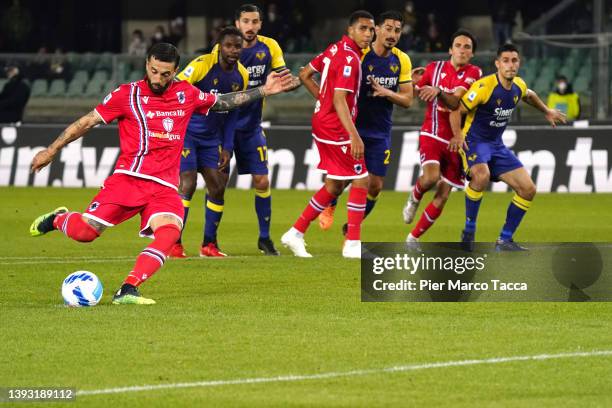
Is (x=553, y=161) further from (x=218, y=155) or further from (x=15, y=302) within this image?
(x=15, y=302)

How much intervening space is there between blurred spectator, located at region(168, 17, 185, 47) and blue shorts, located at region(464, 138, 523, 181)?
774 inches

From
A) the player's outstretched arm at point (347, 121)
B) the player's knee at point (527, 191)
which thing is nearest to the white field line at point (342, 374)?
the player's outstretched arm at point (347, 121)

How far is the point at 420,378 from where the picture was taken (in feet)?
25.6

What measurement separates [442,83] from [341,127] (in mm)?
1571

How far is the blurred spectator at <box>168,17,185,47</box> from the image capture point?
33.6 meters

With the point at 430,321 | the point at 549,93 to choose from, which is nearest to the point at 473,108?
the point at 430,321

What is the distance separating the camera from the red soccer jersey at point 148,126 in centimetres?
1080

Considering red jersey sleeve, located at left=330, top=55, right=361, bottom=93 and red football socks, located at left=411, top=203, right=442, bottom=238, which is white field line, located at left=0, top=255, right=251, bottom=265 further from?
red jersey sleeve, located at left=330, top=55, right=361, bottom=93

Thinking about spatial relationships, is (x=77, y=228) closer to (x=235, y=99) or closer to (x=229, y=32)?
(x=235, y=99)

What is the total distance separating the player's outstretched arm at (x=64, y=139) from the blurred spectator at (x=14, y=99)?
15920 millimetres

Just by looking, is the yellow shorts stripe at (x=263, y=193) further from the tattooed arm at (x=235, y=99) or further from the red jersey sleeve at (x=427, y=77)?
the tattooed arm at (x=235, y=99)

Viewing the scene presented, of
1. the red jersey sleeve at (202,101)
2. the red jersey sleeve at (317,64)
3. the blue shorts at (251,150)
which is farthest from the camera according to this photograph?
the blue shorts at (251,150)

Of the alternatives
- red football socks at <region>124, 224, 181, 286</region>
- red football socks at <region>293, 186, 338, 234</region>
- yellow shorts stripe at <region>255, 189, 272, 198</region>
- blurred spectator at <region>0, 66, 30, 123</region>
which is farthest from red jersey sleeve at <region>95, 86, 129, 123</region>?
blurred spectator at <region>0, 66, 30, 123</region>

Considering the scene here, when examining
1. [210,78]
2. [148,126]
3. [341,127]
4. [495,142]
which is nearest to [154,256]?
[148,126]
